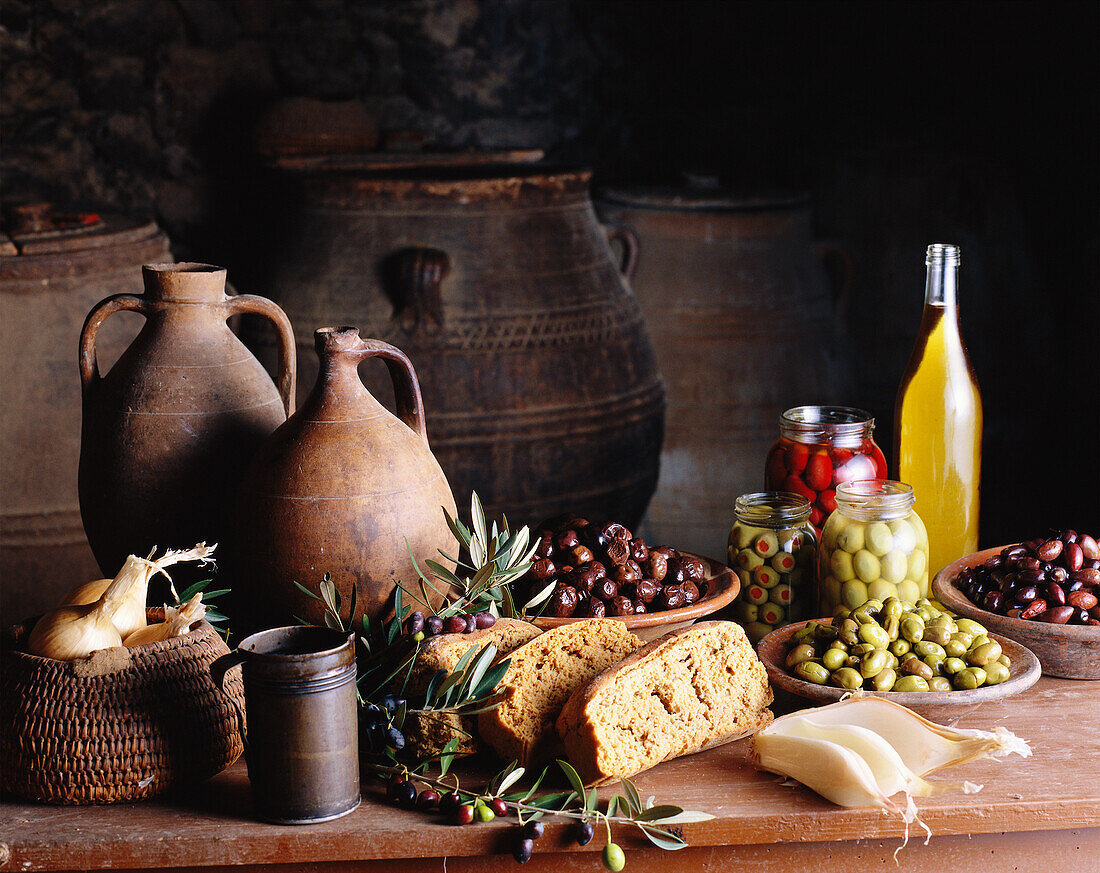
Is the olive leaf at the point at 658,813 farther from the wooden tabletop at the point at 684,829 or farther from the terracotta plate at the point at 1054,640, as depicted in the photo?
the terracotta plate at the point at 1054,640

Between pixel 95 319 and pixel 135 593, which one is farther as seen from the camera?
pixel 95 319

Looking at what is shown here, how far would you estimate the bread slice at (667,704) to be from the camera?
102 centimetres

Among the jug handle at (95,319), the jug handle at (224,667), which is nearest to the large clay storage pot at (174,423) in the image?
the jug handle at (95,319)

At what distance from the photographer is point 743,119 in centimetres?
373

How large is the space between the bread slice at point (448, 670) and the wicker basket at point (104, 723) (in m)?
0.18

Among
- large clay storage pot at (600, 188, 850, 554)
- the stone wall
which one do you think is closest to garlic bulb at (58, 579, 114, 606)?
large clay storage pot at (600, 188, 850, 554)

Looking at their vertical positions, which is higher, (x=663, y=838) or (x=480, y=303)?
(x=480, y=303)

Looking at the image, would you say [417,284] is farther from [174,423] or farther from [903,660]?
[903,660]

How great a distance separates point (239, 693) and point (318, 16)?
263 cm

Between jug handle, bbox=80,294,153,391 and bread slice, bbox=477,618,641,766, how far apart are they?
644 millimetres

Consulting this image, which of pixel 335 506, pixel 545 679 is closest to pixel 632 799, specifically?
pixel 545 679

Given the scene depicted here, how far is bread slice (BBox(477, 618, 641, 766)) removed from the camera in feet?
3.47

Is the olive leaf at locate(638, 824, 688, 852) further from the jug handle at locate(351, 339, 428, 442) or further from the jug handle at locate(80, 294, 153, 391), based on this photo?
the jug handle at locate(80, 294, 153, 391)

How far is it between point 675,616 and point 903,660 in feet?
0.76
